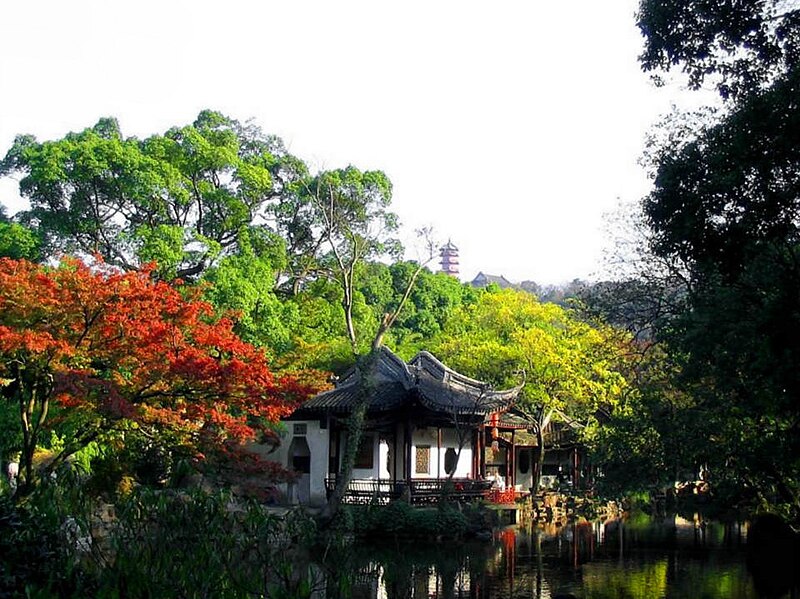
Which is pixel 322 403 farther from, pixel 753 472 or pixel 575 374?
pixel 753 472

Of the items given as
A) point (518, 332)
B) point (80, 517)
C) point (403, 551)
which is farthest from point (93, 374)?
point (518, 332)

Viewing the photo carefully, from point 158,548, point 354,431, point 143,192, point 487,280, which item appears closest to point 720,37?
point 158,548

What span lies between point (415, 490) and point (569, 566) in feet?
23.2

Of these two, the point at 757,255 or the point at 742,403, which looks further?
the point at 742,403

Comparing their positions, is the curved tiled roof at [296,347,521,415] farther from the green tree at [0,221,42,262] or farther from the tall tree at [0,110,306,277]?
the green tree at [0,221,42,262]

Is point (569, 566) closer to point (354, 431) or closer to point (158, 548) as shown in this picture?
point (354, 431)

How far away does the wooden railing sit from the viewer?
22.4 m

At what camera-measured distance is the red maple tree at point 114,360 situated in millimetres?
14406

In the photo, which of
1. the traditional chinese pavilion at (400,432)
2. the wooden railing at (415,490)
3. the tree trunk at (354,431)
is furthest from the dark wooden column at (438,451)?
the tree trunk at (354,431)

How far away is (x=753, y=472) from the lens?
1283 centimetres

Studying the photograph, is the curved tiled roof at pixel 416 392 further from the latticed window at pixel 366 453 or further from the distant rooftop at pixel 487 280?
the distant rooftop at pixel 487 280

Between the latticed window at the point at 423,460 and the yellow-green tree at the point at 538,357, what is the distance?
3.91 metres

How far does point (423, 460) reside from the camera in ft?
86.5

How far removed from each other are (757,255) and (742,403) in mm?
3229
